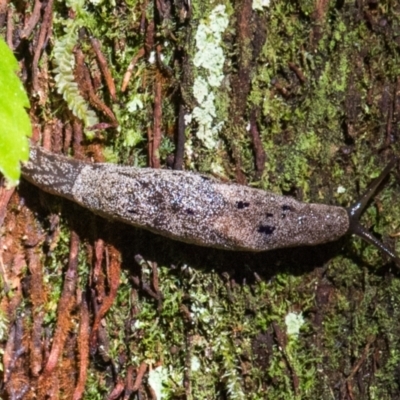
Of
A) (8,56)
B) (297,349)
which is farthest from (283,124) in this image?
(8,56)

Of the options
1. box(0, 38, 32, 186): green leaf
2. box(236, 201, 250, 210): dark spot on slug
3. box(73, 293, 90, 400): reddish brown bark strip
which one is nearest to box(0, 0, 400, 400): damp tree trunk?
box(73, 293, 90, 400): reddish brown bark strip

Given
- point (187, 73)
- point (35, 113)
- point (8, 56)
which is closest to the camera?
point (8, 56)

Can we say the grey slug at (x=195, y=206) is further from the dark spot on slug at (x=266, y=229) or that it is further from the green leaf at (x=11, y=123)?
the green leaf at (x=11, y=123)

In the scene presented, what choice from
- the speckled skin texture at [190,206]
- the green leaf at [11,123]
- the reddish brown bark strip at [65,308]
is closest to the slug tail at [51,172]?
the speckled skin texture at [190,206]

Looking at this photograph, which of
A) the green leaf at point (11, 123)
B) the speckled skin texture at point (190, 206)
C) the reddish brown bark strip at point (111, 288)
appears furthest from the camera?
the reddish brown bark strip at point (111, 288)

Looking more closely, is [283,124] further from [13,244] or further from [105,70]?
[13,244]

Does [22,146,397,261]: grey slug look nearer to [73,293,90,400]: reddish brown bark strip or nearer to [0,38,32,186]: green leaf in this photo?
[73,293,90,400]: reddish brown bark strip
